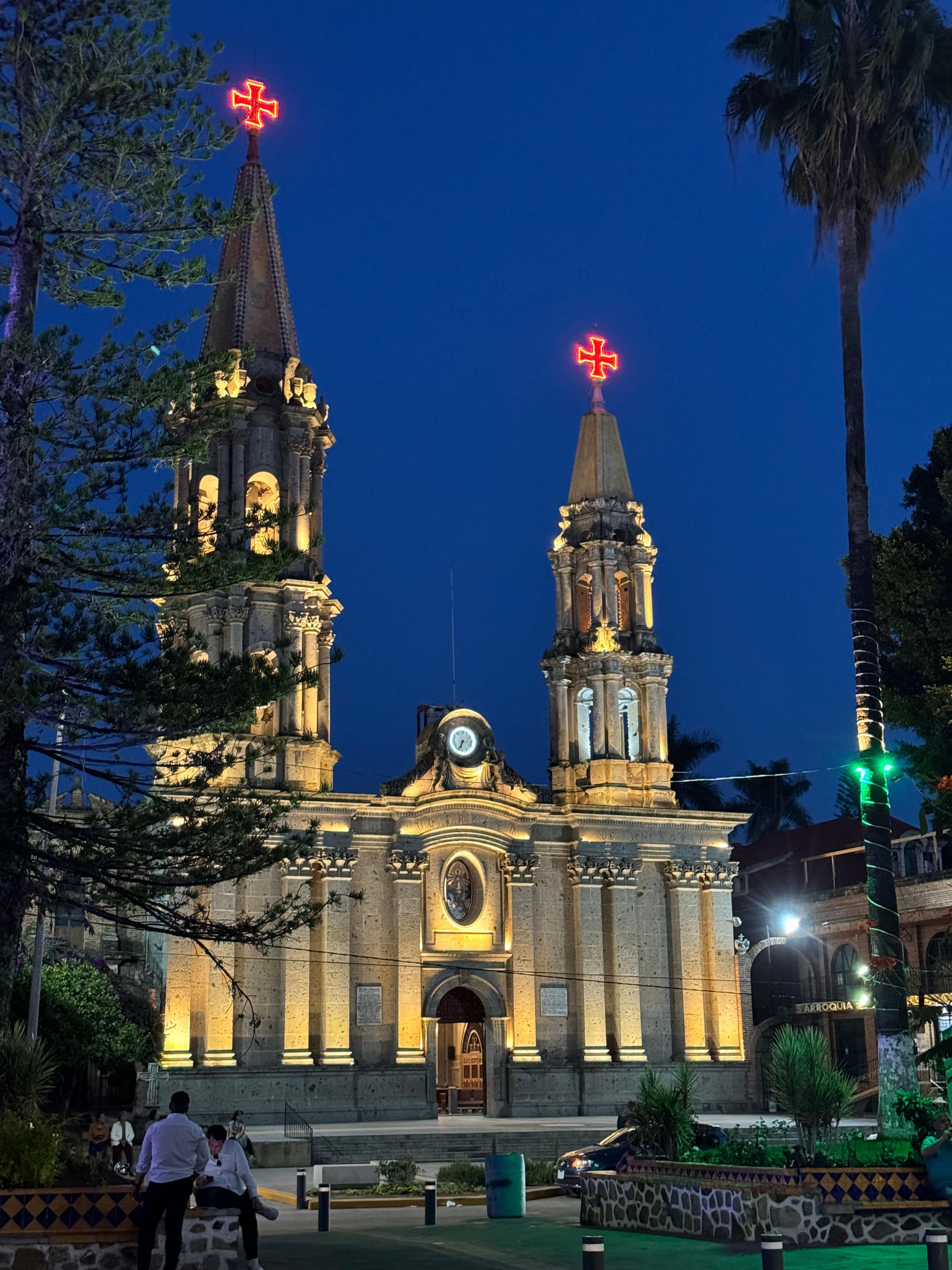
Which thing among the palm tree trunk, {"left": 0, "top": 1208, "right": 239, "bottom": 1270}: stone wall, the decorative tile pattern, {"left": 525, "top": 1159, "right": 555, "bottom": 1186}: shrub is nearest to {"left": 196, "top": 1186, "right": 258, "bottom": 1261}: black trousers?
Answer: {"left": 0, "top": 1208, "right": 239, "bottom": 1270}: stone wall

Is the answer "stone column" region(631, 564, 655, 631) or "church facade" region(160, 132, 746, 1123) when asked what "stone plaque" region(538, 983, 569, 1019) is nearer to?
"church facade" region(160, 132, 746, 1123)

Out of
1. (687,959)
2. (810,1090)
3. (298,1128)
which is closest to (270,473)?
(298,1128)

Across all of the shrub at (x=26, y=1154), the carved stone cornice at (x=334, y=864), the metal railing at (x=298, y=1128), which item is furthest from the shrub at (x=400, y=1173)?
the carved stone cornice at (x=334, y=864)

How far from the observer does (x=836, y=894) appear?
46.6m

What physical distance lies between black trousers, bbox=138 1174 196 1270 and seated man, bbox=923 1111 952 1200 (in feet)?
26.9

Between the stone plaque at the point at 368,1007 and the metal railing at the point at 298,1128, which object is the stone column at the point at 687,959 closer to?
the stone plaque at the point at 368,1007

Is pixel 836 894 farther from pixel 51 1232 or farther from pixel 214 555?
pixel 51 1232

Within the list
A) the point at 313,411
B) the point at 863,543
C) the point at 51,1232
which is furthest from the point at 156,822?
the point at 313,411

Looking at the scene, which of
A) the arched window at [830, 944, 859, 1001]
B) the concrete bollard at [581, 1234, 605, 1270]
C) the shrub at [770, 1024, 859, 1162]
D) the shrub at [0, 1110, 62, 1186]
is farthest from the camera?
the arched window at [830, 944, 859, 1001]

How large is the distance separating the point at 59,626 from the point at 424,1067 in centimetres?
2472

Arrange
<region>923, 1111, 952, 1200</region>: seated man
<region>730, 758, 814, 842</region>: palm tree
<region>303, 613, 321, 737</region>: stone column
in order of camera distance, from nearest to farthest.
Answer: <region>923, 1111, 952, 1200</region>: seated man
<region>303, 613, 321, 737</region>: stone column
<region>730, 758, 814, 842</region>: palm tree

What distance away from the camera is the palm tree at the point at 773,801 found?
225 ft

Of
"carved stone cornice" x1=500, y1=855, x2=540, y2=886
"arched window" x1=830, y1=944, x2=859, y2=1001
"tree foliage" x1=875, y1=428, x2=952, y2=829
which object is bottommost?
"arched window" x1=830, y1=944, x2=859, y2=1001

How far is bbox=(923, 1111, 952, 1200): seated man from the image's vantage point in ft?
52.9
